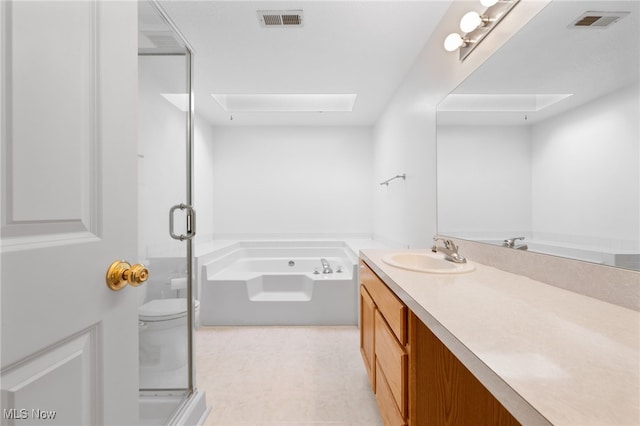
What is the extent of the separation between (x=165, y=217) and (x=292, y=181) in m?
2.26

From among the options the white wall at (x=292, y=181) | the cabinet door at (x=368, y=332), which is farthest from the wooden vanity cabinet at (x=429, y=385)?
the white wall at (x=292, y=181)

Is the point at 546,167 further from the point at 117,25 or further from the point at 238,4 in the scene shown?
the point at 238,4

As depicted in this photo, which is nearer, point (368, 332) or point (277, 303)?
point (368, 332)

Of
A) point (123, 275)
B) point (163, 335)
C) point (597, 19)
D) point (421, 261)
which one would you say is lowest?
point (163, 335)

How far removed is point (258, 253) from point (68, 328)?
10.2ft

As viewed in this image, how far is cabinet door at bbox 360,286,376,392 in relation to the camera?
143cm

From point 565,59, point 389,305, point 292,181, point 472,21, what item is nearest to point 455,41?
point 472,21

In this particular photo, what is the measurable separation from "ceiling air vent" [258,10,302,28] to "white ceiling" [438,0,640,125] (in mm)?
1150

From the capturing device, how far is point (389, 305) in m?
1.12

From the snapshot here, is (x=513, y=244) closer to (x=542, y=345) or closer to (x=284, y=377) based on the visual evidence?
(x=542, y=345)

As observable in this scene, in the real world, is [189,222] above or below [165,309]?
above

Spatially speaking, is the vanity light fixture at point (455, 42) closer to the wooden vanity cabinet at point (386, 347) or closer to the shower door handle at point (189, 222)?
the wooden vanity cabinet at point (386, 347)

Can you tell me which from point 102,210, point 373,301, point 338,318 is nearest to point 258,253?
point 338,318

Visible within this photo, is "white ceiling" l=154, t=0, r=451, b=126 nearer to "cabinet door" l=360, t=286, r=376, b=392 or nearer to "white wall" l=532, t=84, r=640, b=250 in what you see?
"white wall" l=532, t=84, r=640, b=250
